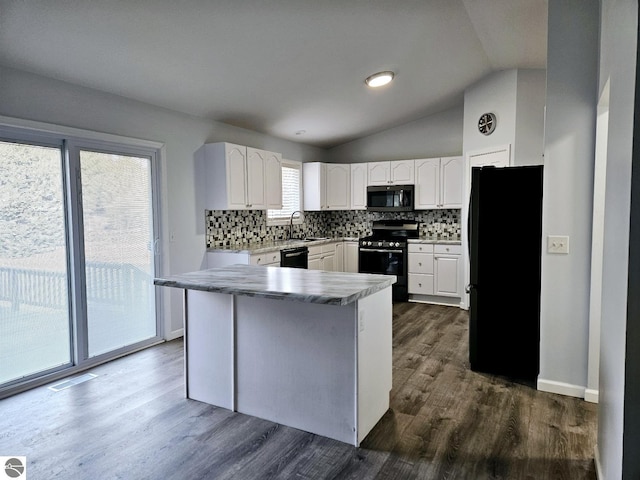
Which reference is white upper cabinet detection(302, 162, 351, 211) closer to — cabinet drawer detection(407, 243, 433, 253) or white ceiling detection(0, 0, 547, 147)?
cabinet drawer detection(407, 243, 433, 253)

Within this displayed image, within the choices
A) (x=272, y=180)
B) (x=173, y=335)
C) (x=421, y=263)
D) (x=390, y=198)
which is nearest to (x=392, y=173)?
(x=390, y=198)

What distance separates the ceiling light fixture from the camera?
4380 mm

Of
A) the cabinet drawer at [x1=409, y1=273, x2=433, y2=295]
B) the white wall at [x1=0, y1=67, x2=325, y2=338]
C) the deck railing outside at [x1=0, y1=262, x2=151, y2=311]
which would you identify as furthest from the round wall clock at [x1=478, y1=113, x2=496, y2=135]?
the deck railing outside at [x1=0, y1=262, x2=151, y2=311]

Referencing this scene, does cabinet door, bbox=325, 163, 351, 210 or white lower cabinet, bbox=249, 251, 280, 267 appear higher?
cabinet door, bbox=325, 163, 351, 210

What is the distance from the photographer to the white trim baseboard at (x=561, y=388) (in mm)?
2992

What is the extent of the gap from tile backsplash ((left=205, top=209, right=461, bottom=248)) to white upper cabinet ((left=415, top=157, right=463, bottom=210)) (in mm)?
341

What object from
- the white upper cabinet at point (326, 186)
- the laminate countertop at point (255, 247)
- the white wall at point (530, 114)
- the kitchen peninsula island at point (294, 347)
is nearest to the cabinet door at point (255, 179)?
the laminate countertop at point (255, 247)

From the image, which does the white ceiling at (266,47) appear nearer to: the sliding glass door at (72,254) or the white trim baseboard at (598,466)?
the sliding glass door at (72,254)

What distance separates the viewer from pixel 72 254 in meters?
3.49

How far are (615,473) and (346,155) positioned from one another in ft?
19.7

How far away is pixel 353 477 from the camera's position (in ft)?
6.93

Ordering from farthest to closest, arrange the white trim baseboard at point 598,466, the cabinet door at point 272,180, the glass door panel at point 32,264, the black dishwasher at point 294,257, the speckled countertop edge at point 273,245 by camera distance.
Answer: the cabinet door at point 272,180 → the black dishwasher at point 294,257 → the speckled countertop edge at point 273,245 → the glass door panel at point 32,264 → the white trim baseboard at point 598,466

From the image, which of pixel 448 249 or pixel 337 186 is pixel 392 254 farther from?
pixel 337 186

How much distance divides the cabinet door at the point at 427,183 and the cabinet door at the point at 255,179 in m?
2.27
